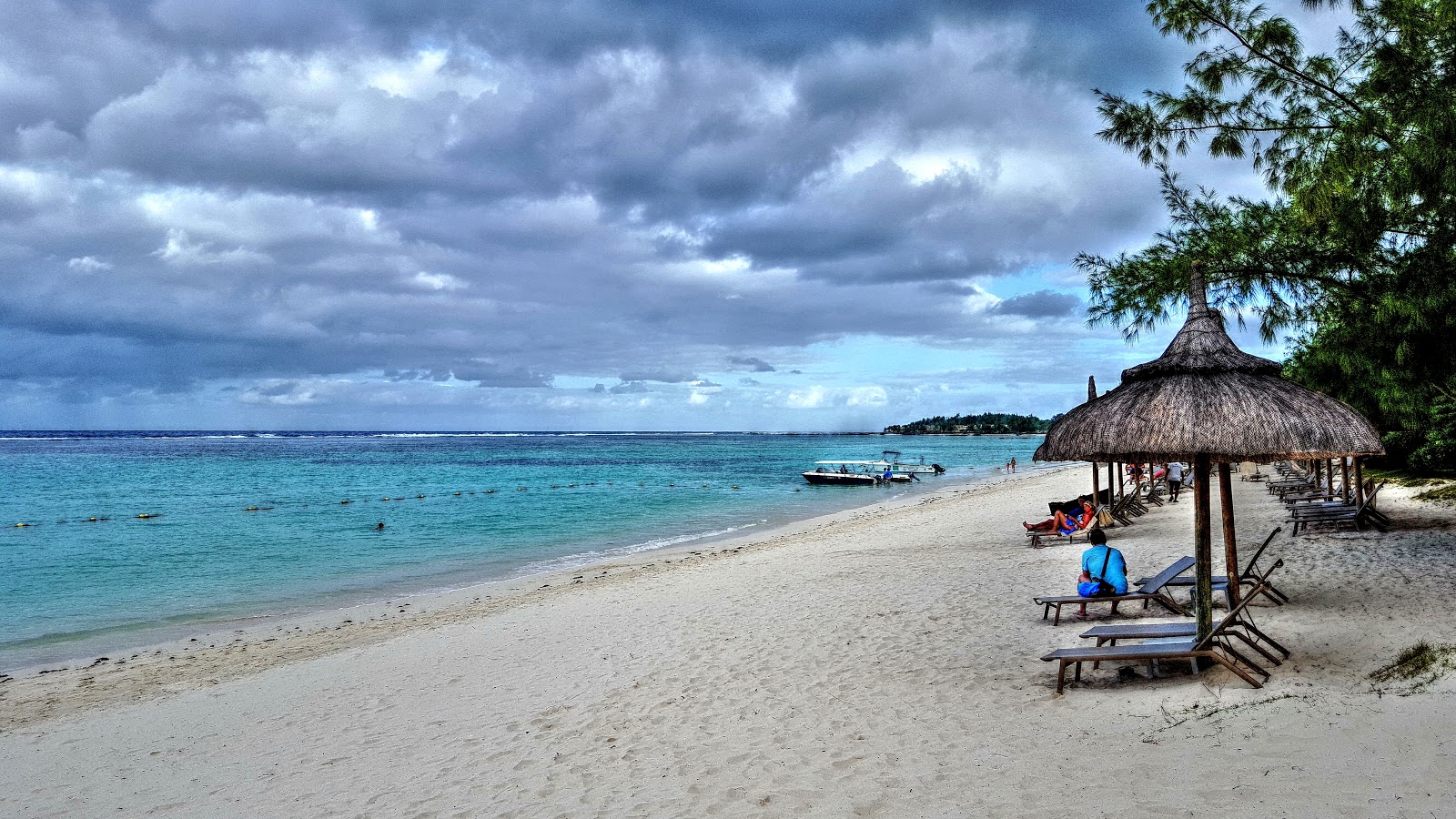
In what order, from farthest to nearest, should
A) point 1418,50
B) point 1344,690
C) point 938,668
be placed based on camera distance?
point 938,668 < point 1418,50 < point 1344,690

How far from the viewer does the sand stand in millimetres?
4809

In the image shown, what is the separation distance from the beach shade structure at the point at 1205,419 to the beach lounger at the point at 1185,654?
14cm

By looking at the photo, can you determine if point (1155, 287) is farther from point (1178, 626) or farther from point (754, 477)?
point (754, 477)

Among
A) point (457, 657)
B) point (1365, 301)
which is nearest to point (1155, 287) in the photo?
point (1365, 301)

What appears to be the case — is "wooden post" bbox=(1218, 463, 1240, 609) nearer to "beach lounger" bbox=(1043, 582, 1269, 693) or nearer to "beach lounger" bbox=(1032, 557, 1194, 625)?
→ "beach lounger" bbox=(1032, 557, 1194, 625)

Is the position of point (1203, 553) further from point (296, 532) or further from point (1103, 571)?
point (296, 532)

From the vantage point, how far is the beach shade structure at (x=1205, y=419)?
610 centimetres

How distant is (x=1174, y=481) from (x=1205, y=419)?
20494mm

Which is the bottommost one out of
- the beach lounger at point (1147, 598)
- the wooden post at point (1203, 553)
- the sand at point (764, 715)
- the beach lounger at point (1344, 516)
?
the sand at point (764, 715)

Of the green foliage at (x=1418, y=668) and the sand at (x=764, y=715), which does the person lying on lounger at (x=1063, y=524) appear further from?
the green foliage at (x=1418, y=668)

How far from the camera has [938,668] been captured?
7508mm

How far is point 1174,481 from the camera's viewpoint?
79.0ft

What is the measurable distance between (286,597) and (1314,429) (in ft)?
57.4

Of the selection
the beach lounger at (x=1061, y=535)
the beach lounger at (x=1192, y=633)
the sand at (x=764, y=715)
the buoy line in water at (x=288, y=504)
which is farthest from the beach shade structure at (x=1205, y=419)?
the buoy line in water at (x=288, y=504)
